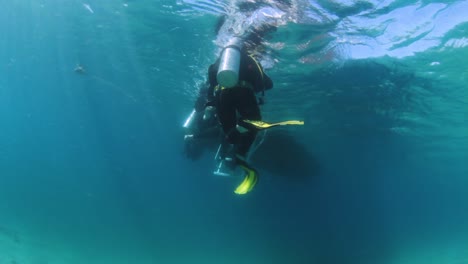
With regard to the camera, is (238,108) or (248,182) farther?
(238,108)

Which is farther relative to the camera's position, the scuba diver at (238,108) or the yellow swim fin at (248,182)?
the scuba diver at (238,108)

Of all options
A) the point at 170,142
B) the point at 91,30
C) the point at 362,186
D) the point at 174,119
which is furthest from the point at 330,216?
the point at 91,30

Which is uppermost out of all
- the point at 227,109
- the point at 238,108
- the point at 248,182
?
the point at 238,108

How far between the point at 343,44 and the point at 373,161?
1034 inches

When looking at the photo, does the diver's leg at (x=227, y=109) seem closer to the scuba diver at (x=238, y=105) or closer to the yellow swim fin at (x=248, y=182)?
the scuba diver at (x=238, y=105)

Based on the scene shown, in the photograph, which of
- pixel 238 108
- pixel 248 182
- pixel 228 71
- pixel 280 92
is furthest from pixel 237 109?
pixel 280 92

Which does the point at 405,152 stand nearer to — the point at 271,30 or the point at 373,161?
the point at 373,161

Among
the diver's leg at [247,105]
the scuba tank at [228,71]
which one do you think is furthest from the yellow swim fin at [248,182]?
the scuba tank at [228,71]

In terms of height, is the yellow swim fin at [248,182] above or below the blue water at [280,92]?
below

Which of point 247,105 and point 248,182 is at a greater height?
point 247,105

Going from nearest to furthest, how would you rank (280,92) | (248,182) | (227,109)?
(248,182) < (227,109) < (280,92)

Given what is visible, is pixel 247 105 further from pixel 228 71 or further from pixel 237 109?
pixel 228 71

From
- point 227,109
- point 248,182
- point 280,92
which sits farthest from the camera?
point 280,92

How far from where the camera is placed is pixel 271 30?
1027 cm
